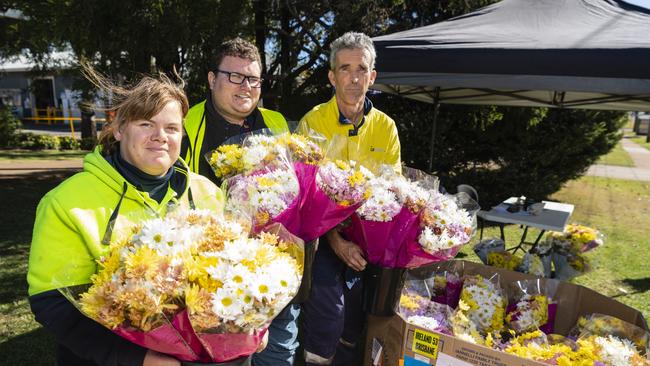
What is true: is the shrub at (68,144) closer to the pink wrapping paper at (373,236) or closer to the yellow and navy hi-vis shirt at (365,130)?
the yellow and navy hi-vis shirt at (365,130)

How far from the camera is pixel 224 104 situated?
7.89ft

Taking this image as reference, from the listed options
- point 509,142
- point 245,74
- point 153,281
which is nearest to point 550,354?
point 153,281

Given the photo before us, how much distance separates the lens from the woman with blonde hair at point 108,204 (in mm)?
1339

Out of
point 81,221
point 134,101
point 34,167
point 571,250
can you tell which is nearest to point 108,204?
point 81,221

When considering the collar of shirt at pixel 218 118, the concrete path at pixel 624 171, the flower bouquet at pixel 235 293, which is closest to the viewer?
the flower bouquet at pixel 235 293

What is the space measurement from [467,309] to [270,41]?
9134 mm

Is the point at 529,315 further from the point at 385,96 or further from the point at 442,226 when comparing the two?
the point at 385,96

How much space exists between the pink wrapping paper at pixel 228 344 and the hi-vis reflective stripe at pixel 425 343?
3.19 feet

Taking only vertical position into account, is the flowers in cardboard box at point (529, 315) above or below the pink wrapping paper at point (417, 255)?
below

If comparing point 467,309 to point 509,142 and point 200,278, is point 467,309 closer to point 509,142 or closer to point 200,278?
point 200,278

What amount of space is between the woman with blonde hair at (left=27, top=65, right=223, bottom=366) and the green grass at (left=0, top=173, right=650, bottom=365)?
2.31 metres

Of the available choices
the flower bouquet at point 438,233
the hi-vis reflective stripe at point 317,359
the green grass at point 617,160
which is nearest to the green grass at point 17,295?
the hi-vis reflective stripe at point 317,359

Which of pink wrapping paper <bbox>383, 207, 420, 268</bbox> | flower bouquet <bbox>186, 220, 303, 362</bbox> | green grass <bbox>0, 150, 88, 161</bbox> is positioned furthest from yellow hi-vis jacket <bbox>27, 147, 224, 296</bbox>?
green grass <bbox>0, 150, 88, 161</bbox>

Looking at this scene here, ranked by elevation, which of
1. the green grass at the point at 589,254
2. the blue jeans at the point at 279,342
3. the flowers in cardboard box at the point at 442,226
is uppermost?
the flowers in cardboard box at the point at 442,226
